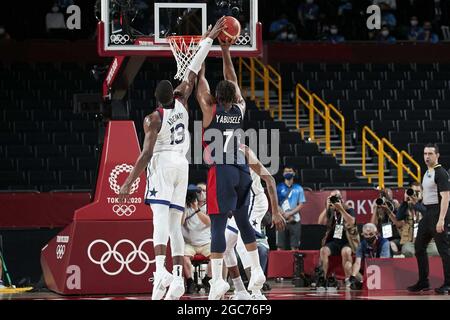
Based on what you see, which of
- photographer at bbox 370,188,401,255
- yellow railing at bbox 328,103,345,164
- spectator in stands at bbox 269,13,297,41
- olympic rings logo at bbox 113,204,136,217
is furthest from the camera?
spectator in stands at bbox 269,13,297,41

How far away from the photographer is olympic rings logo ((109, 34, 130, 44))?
558 inches

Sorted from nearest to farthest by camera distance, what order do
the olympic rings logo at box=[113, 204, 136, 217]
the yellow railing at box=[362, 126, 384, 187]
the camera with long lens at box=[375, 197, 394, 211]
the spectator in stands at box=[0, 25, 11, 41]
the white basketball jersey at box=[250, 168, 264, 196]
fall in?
the white basketball jersey at box=[250, 168, 264, 196], the olympic rings logo at box=[113, 204, 136, 217], the camera with long lens at box=[375, 197, 394, 211], the yellow railing at box=[362, 126, 384, 187], the spectator in stands at box=[0, 25, 11, 41]

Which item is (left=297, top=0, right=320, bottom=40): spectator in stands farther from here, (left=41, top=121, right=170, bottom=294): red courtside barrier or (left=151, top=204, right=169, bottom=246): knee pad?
(left=151, top=204, right=169, bottom=246): knee pad

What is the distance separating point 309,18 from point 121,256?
56.6ft

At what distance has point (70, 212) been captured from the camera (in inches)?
808

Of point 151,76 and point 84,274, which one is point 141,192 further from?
point 151,76

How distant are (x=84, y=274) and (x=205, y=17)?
13.1 ft

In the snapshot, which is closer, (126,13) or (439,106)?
(126,13)

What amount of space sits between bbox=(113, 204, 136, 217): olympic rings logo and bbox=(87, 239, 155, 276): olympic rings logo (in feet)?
1.32

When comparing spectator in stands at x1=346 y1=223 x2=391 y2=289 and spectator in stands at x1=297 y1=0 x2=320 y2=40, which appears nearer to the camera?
spectator in stands at x1=346 y1=223 x2=391 y2=289

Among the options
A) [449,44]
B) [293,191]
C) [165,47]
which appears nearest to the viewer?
[165,47]

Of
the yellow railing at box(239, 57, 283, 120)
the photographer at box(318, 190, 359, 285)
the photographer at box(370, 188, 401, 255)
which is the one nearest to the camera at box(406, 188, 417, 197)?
the photographer at box(370, 188, 401, 255)
